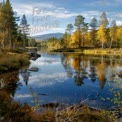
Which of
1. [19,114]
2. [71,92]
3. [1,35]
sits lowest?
[71,92]

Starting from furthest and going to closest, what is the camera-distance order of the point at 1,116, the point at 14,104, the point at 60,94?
the point at 60,94, the point at 14,104, the point at 1,116

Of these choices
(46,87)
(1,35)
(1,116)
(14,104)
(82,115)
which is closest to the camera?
(1,116)

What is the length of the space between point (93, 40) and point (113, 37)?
9.39 m

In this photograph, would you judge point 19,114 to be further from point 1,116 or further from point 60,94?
point 60,94

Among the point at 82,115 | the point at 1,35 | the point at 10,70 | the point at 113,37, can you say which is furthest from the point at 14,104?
A: the point at 113,37

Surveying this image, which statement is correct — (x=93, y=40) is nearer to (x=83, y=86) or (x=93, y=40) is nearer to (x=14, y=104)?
(x=83, y=86)

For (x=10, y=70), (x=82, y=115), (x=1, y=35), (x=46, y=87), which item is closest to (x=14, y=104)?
(x=82, y=115)

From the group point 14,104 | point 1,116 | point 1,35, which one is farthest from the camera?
point 1,35

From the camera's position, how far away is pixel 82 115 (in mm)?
10188

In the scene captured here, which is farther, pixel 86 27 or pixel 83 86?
pixel 86 27

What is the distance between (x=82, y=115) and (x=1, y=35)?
60.9 m

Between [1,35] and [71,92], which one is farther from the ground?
[1,35]

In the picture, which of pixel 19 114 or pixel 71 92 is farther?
pixel 71 92

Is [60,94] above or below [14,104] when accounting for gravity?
below
